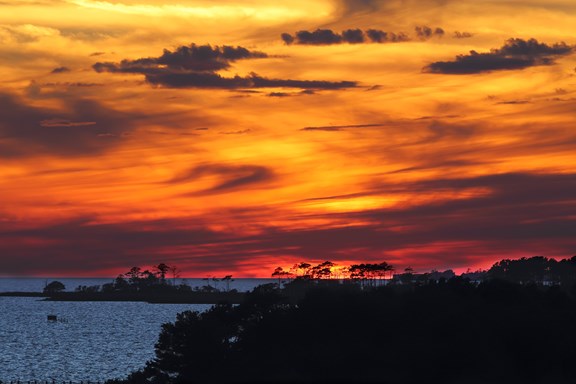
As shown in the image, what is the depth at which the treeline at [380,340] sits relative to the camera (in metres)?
88.1

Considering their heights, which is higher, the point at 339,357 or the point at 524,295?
the point at 524,295

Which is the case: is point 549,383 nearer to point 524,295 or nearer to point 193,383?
point 524,295

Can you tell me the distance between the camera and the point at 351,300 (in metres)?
99.2

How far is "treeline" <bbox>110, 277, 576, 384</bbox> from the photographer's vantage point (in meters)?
88.1

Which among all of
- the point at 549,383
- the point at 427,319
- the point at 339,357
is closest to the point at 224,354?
the point at 339,357

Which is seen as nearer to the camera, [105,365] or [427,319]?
[427,319]

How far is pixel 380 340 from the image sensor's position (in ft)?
305

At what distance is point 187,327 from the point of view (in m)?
96.8

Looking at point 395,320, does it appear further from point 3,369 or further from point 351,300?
point 3,369

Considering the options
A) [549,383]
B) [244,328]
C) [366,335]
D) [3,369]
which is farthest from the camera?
[3,369]

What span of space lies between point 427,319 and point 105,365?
94.8m

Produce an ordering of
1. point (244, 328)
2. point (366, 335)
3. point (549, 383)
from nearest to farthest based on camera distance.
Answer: point (549, 383)
point (366, 335)
point (244, 328)

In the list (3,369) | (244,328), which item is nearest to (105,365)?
(3,369)

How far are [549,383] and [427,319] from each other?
1349cm
